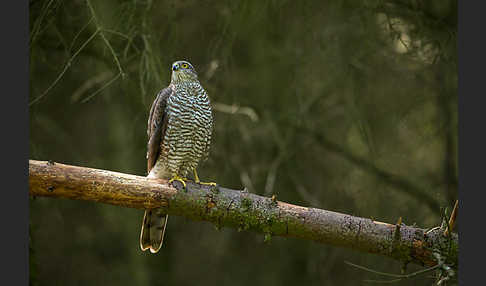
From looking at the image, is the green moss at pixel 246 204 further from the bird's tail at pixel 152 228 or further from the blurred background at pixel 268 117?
the blurred background at pixel 268 117

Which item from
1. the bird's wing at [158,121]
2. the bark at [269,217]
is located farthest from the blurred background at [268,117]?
the bark at [269,217]

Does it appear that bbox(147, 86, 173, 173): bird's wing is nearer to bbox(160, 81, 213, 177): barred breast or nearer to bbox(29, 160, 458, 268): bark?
bbox(160, 81, 213, 177): barred breast

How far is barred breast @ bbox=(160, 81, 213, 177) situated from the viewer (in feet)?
12.2

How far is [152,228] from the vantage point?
3693 mm

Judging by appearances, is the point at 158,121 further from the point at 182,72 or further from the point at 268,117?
the point at 268,117

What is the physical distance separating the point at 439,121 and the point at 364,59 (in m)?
1.06

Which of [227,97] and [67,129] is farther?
[67,129]

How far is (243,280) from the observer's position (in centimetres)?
712

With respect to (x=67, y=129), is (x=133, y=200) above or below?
below

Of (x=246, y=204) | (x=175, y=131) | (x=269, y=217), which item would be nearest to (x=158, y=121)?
(x=175, y=131)

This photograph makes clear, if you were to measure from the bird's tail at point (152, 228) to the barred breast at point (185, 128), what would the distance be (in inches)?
14.9

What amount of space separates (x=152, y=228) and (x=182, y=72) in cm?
128

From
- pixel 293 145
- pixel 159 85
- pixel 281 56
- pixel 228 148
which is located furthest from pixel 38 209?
pixel 281 56

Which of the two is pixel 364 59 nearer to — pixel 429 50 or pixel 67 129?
pixel 429 50
